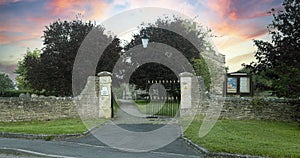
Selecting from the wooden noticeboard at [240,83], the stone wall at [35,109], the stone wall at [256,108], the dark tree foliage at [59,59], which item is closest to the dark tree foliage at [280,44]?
the stone wall at [256,108]

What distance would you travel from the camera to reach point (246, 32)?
72.9ft

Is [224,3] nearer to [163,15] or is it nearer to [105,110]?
[105,110]

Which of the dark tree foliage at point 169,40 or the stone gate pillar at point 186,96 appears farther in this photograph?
the dark tree foliage at point 169,40

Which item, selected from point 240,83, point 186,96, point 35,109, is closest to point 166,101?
point 186,96

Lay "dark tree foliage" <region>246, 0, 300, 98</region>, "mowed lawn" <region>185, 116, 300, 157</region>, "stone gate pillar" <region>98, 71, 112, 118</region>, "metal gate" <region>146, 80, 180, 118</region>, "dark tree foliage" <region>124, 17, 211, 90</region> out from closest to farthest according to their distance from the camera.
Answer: "mowed lawn" <region>185, 116, 300, 157</region>, "stone gate pillar" <region>98, 71, 112, 118</region>, "metal gate" <region>146, 80, 180, 118</region>, "dark tree foliage" <region>246, 0, 300, 98</region>, "dark tree foliage" <region>124, 17, 211, 90</region>

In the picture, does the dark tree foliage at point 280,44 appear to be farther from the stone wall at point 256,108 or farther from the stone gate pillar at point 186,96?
the stone gate pillar at point 186,96

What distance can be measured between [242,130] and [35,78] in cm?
2259

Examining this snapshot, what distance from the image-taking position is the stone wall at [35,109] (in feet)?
50.1

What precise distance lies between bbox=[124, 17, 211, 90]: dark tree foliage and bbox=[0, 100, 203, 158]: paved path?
56.3 feet

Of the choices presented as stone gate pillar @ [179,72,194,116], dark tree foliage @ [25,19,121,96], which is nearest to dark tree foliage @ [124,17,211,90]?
dark tree foliage @ [25,19,121,96]

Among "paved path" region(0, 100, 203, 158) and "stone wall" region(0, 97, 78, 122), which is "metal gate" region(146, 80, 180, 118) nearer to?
"stone wall" region(0, 97, 78, 122)

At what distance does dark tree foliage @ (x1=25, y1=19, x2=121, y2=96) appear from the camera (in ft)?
95.4

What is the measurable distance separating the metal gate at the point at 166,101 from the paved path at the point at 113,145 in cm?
460

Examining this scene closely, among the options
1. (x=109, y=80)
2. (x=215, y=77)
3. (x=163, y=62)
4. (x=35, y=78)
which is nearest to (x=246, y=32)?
(x=215, y=77)
